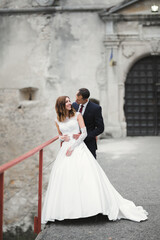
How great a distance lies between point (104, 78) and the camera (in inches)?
351

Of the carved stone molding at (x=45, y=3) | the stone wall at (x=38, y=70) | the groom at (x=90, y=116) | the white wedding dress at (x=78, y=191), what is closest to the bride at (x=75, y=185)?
the white wedding dress at (x=78, y=191)

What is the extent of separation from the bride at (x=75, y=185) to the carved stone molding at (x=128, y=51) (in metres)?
6.68

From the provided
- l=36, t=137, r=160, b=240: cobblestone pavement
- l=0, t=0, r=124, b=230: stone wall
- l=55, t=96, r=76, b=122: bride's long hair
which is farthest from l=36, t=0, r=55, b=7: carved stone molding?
l=55, t=96, r=76, b=122: bride's long hair

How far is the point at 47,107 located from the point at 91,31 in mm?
2961

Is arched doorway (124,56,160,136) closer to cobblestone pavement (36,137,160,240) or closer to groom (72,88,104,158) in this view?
cobblestone pavement (36,137,160,240)

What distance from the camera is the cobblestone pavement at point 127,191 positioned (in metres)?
2.38

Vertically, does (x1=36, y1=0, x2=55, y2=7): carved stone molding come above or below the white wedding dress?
above

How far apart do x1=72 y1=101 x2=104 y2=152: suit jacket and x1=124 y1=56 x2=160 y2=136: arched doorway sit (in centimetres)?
609

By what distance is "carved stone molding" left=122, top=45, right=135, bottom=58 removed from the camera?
880cm

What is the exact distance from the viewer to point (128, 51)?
8.81 meters

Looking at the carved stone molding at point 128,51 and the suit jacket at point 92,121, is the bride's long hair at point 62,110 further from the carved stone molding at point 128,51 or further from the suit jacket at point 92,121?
the carved stone molding at point 128,51

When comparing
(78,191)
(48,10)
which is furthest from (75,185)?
(48,10)

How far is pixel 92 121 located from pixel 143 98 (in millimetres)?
6335

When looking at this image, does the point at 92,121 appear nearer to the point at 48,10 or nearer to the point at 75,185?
the point at 75,185
